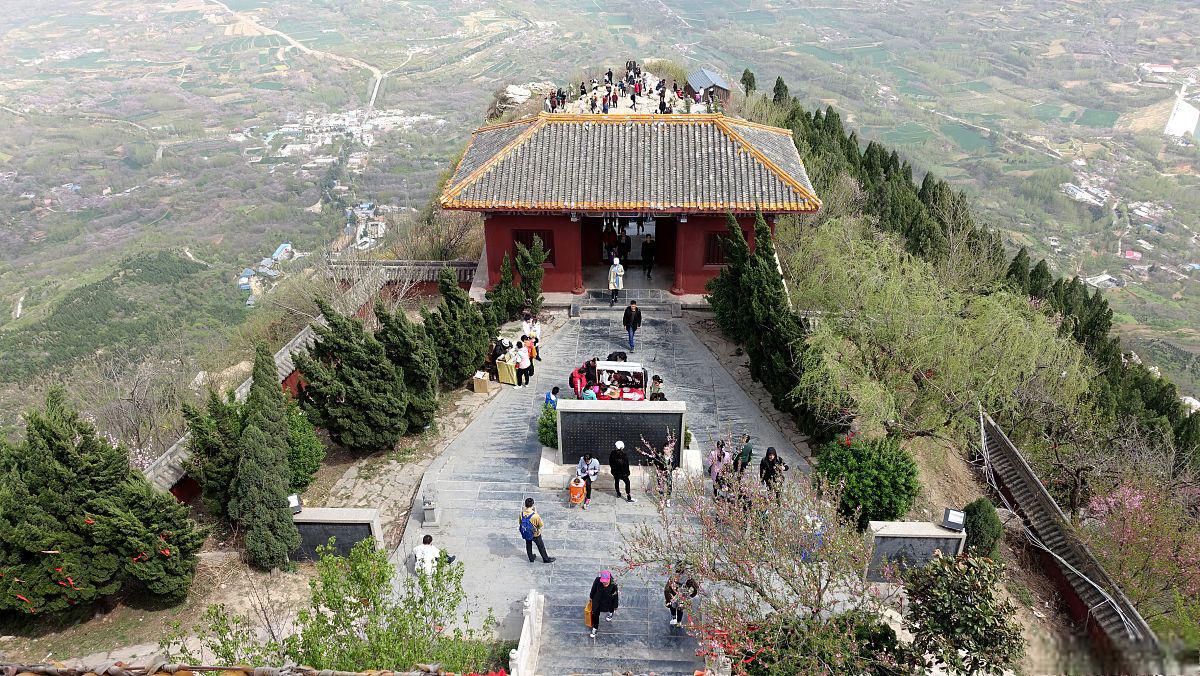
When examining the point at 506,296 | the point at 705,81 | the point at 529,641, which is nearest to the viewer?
the point at 529,641

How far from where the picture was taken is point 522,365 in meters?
17.0

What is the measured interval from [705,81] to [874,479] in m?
27.1

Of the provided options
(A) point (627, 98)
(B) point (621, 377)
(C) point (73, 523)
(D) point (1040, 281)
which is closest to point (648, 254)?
(B) point (621, 377)

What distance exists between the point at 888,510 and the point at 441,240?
728 inches

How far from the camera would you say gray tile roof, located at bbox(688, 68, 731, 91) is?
115 feet

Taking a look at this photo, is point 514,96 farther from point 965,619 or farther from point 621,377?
point 965,619

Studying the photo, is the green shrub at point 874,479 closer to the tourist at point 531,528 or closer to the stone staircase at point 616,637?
the stone staircase at point 616,637

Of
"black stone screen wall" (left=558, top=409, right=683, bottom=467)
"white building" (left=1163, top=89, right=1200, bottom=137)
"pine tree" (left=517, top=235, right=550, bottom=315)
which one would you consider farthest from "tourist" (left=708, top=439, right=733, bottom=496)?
"white building" (left=1163, top=89, right=1200, bottom=137)

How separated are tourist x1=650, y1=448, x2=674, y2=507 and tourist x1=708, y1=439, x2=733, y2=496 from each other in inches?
28.4

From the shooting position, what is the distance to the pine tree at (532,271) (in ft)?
62.9

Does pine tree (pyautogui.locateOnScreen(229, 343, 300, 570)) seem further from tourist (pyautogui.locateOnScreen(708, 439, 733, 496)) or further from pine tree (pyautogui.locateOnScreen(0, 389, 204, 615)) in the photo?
tourist (pyautogui.locateOnScreen(708, 439, 733, 496))

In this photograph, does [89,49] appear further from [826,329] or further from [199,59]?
[826,329]

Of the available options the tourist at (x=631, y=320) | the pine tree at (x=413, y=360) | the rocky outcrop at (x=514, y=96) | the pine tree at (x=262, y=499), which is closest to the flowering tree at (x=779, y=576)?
the pine tree at (x=262, y=499)

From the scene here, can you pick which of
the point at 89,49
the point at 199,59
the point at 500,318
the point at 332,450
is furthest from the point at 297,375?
the point at 89,49
